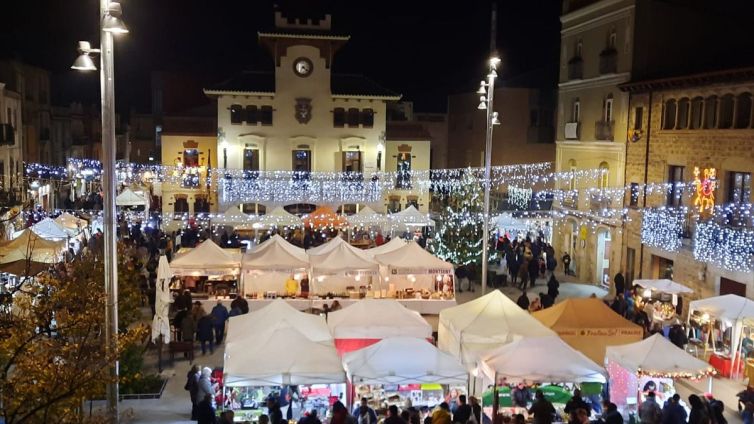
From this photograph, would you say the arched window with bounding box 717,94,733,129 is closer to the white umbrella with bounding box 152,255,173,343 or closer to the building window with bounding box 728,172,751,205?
the building window with bounding box 728,172,751,205

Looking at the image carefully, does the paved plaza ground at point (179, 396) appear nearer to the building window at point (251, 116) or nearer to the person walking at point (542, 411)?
the person walking at point (542, 411)

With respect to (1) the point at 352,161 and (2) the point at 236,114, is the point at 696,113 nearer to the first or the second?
(1) the point at 352,161

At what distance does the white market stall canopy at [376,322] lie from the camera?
15742 mm

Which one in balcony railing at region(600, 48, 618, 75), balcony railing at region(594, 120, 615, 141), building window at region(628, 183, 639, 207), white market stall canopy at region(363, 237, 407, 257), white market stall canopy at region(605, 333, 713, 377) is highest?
balcony railing at region(600, 48, 618, 75)

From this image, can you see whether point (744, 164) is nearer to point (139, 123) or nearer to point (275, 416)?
point (275, 416)

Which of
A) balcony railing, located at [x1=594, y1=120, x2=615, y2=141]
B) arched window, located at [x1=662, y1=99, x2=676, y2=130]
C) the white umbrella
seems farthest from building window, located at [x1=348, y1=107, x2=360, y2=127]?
the white umbrella

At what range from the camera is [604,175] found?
1097 inches

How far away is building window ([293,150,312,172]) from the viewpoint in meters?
39.8

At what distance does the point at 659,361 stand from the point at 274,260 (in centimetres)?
1172

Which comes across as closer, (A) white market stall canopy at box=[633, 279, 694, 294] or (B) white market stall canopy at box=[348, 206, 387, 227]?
(A) white market stall canopy at box=[633, 279, 694, 294]

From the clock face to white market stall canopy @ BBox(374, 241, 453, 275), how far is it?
18570 mm

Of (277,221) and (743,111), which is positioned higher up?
(743,111)

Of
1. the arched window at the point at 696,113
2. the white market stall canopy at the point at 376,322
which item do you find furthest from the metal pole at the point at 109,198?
the arched window at the point at 696,113

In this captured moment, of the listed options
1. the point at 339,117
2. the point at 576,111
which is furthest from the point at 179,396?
the point at 339,117
